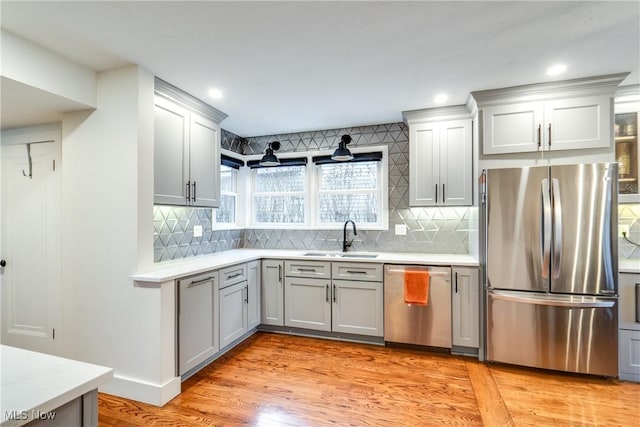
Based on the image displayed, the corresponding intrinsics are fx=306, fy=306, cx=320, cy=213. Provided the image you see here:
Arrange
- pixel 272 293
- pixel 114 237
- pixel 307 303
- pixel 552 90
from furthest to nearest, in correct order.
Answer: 1. pixel 272 293
2. pixel 307 303
3. pixel 552 90
4. pixel 114 237

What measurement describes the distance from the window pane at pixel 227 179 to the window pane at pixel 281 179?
1.08 feet

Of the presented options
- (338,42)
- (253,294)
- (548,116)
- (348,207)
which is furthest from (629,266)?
(253,294)

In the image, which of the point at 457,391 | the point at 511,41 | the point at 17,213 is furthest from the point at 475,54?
the point at 17,213

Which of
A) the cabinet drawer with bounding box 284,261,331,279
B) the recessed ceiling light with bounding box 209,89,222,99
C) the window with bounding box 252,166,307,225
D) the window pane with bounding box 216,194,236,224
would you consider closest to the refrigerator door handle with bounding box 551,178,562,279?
the cabinet drawer with bounding box 284,261,331,279

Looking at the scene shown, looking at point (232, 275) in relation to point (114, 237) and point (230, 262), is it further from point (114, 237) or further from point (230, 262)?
point (114, 237)

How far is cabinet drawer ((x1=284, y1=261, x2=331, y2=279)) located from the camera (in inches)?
131

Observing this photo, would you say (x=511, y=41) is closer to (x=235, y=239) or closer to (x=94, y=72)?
(x=94, y=72)

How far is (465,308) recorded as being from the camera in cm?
291

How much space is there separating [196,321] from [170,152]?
145 cm

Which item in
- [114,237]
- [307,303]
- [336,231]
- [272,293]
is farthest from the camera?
[336,231]

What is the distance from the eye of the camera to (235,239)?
4176 millimetres

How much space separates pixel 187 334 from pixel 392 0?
2.67 meters

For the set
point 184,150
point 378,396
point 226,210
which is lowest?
point 378,396

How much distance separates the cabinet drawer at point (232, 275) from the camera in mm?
2881
